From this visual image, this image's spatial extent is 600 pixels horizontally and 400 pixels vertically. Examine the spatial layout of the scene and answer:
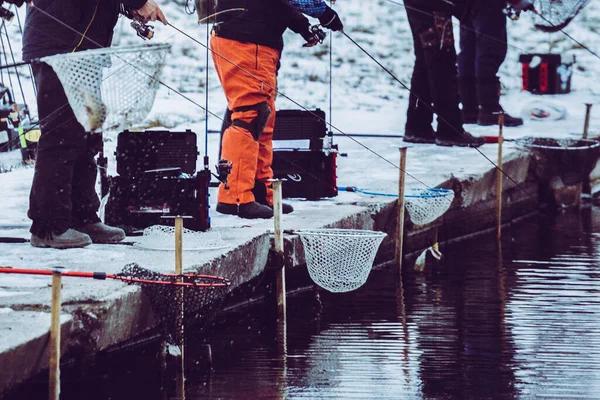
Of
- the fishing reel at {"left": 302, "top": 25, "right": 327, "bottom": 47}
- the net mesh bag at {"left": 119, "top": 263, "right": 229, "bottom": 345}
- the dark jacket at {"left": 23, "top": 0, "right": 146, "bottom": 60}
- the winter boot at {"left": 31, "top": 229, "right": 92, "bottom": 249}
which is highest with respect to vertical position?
the fishing reel at {"left": 302, "top": 25, "right": 327, "bottom": 47}

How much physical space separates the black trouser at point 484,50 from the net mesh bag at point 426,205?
3358 mm

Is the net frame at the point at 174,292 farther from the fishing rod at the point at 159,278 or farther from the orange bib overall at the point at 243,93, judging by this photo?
the orange bib overall at the point at 243,93

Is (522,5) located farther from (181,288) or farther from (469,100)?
(181,288)

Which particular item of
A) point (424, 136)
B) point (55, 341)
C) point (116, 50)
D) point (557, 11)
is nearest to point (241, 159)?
point (116, 50)

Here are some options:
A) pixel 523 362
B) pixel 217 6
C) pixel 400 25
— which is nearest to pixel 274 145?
pixel 217 6

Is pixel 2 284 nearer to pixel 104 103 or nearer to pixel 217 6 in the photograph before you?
pixel 104 103

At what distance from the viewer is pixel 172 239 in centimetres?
559

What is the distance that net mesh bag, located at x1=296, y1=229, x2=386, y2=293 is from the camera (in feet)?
19.7

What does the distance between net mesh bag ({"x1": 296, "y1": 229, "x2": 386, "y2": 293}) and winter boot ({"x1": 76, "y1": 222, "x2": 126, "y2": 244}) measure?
2.83ft

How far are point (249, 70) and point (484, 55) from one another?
468 cm

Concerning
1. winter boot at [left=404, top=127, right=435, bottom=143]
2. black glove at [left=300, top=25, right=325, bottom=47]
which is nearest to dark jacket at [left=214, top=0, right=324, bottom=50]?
black glove at [left=300, top=25, right=325, bottom=47]

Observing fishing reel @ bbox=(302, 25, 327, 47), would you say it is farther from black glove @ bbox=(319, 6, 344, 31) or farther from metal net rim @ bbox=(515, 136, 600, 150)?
metal net rim @ bbox=(515, 136, 600, 150)

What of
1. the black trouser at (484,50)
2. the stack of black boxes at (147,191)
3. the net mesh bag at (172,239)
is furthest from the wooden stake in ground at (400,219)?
the black trouser at (484,50)

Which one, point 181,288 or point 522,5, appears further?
point 522,5
